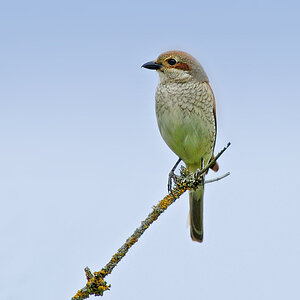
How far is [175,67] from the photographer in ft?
18.0

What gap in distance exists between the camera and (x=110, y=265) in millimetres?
2768

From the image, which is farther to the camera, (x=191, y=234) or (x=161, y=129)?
(x=191, y=234)

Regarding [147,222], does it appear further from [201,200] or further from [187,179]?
[201,200]

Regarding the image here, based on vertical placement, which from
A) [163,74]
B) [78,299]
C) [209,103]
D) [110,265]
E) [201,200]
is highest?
[163,74]

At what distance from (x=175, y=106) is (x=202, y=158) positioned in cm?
72

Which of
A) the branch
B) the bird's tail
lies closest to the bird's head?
the bird's tail

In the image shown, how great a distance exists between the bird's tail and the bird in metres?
0.56

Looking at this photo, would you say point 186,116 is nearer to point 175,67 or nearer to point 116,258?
point 175,67

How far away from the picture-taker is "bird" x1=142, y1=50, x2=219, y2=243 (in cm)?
521

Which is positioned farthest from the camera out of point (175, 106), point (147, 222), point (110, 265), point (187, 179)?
point (175, 106)

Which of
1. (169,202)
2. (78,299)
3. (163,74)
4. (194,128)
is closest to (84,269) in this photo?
(78,299)

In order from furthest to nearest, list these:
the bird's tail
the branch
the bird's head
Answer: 1. the bird's tail
2. the bird's head
3. the branch

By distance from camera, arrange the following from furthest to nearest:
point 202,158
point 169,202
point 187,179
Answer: point 202,158
point 187,179
point 169,202

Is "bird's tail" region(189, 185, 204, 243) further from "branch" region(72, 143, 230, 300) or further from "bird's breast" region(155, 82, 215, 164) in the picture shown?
"branch" region(72, 143, 230, 300)
